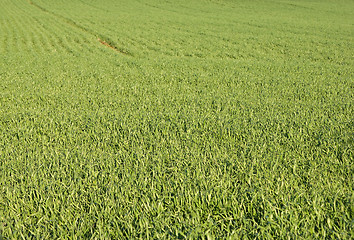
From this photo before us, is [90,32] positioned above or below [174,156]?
below

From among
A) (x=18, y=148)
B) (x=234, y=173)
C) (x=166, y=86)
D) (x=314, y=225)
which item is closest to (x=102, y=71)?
(x=166, y=86)

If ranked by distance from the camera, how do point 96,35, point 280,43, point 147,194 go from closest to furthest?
point 147,194 → point 280,43 → point 96,35

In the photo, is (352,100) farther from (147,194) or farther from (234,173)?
(147,194)

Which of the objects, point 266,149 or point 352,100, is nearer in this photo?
point 266,149

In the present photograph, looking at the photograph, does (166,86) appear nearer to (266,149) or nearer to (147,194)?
(266,149)

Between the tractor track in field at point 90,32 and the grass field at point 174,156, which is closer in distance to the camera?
the grass field at point 174,156

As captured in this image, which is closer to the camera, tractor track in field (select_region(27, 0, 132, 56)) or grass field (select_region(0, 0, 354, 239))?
grass field (select_region(0, 0, 354, 239))

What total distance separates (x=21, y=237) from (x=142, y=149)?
6.54 feet

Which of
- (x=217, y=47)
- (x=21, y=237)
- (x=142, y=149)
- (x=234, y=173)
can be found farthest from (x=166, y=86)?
(x=217, y=47)

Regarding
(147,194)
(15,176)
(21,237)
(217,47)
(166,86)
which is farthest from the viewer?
(217,47)

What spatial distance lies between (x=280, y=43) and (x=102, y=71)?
17.0 metres

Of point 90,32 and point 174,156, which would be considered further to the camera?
point 90,32

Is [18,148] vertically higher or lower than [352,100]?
lower

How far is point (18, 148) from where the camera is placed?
13.8 feet
